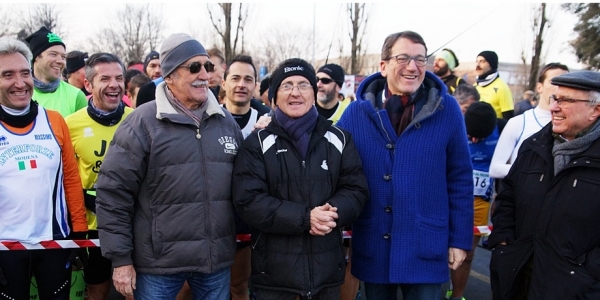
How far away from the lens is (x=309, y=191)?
259 cm

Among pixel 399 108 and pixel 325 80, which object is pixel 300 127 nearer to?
pixel 399 108

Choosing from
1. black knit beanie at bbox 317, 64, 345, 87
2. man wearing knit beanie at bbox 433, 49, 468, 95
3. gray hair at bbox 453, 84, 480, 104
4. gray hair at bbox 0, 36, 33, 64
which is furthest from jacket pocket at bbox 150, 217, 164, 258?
man wearing knit beanie at bbox 433, 49, 468, 95

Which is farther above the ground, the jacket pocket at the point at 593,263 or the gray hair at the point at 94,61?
the gray hair at the point at 94,61

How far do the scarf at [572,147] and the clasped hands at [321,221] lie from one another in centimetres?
134

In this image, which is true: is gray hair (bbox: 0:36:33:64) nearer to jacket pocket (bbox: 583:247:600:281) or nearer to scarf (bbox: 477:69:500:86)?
jacket pocket (bbox: 583:247:600:281)

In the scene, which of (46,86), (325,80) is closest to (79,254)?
(46,86)

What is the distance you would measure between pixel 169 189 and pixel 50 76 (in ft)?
8.46

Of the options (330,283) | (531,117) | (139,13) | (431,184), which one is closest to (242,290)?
(330,283)

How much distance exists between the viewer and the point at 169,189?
2.53 meters

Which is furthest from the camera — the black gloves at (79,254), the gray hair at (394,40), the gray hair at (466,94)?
the gray hair at (466,94)

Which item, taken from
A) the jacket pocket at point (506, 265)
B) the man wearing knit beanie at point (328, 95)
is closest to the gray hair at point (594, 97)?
the jacket pocket at point (506, 265)

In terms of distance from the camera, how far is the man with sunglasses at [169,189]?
2479mm

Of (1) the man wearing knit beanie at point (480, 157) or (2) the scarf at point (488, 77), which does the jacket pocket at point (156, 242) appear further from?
(2) the scarf at point (488, 77)

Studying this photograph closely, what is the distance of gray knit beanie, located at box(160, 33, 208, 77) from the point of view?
2.62m
